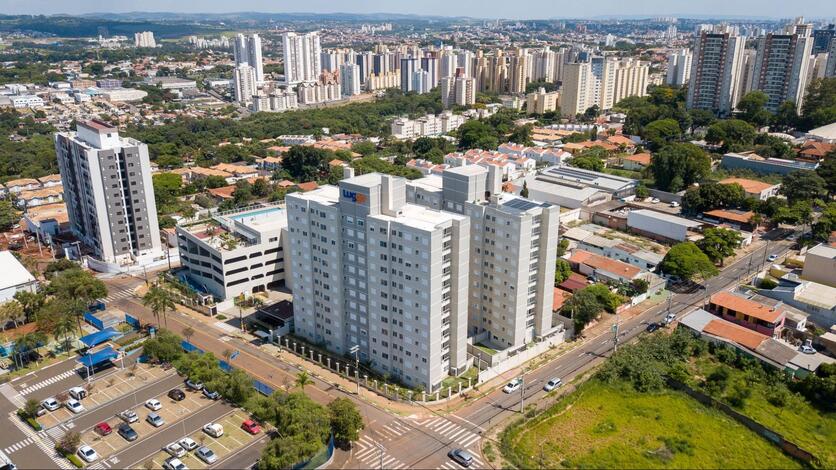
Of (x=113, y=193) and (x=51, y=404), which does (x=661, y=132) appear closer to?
(x=113, y=193)

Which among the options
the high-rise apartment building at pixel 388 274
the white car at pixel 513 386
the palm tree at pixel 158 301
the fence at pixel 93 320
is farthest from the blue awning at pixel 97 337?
Result: the white car at pixel 513 386

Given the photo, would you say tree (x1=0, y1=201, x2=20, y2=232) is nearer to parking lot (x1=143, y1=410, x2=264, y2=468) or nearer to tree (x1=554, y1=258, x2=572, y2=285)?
parking lot (x1=143, y1=410, x2=264, y2=468)

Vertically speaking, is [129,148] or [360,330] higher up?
[129,148]

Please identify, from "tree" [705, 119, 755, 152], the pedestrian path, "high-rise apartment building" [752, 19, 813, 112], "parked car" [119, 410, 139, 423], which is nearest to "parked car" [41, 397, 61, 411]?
"parked car" [119, 410, 139, 423]

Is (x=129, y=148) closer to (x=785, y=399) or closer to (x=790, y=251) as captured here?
(x=785, y=399)

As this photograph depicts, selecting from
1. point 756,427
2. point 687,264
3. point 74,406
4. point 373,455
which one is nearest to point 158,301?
point 74,406

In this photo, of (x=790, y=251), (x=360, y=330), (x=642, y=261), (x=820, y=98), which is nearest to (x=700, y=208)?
(x=790, y=251)
